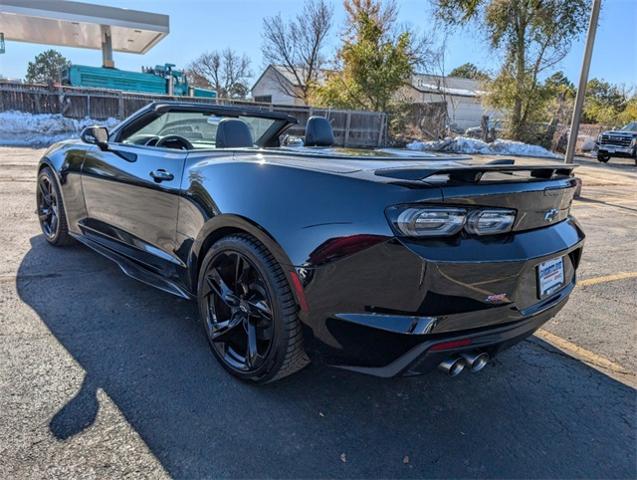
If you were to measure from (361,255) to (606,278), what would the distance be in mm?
3591

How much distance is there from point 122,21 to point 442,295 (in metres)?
23.8

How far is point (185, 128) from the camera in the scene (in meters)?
3.54

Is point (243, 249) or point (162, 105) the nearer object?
point (243, 249)

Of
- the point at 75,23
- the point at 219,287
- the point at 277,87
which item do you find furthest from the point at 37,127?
the point at 277,87

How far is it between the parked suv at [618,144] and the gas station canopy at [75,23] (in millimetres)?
20832

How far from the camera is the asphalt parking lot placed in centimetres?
178

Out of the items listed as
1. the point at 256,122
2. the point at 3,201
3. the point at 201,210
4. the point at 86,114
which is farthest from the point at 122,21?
the point at 201,210

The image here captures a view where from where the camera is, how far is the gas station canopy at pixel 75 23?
1967 centimetres

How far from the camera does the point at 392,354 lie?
5.79 ft

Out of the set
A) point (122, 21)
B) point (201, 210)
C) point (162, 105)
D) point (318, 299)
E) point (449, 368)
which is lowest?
point (449, 368)

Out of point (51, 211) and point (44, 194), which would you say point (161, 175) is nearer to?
point (51, 211)

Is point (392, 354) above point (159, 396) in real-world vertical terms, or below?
above

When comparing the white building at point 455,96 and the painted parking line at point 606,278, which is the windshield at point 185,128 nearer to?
the painted parking line at point 606,278

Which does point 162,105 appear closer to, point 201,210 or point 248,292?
point 201,210
